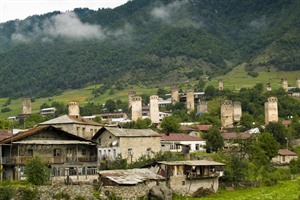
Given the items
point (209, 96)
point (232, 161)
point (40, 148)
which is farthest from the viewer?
point (209, 96)

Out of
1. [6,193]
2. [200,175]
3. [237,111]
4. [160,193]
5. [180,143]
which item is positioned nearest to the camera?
[6,193]

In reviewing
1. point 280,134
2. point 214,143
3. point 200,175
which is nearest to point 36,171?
point 200,175

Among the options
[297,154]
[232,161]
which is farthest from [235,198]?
[297,154]

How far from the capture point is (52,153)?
5219 cm

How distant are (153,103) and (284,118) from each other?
29067mm

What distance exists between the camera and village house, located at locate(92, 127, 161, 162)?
64.4 meters

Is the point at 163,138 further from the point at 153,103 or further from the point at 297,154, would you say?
the point at 153,103

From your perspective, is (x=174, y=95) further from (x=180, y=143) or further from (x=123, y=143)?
(x=123, y=143)

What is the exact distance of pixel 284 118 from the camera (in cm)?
13300

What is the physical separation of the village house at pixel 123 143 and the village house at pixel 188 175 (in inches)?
333

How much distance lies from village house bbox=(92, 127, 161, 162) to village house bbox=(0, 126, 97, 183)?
929cm

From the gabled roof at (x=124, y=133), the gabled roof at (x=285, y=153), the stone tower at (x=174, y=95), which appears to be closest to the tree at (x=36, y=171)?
the gabled roof at (x=124, y=133)

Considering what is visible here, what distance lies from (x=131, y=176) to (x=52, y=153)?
7.12m

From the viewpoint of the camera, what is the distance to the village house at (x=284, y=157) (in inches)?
3305
